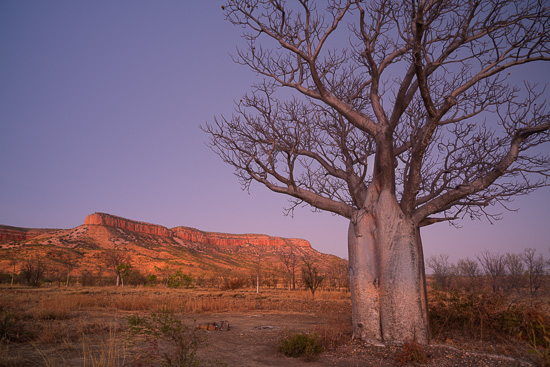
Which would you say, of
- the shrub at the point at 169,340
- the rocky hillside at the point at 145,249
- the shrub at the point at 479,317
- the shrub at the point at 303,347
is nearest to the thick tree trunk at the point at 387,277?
the shrub at the point at 479,317

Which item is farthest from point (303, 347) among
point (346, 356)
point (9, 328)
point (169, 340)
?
point (9, 328)

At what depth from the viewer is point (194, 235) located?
300 ft

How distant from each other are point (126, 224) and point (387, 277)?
3117 inches

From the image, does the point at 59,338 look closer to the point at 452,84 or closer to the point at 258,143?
the point at 258,143

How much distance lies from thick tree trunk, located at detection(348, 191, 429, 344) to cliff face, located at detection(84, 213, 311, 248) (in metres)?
74.0

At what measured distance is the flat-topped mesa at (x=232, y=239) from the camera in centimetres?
8975

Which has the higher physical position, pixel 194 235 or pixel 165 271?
pixel 194 235

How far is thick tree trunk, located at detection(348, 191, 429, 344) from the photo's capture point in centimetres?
587

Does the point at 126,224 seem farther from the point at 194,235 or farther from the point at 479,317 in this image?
the point at 479,317

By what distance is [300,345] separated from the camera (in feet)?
18.3

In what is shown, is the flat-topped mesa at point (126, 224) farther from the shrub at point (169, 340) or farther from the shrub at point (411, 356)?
the shrub at point (411, 356)

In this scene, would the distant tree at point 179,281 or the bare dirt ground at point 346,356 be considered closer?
the bare dirt ground at point 346,356

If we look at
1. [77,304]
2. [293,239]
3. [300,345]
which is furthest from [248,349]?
[293,239]

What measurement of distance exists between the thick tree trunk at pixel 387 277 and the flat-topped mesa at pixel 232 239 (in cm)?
8515
